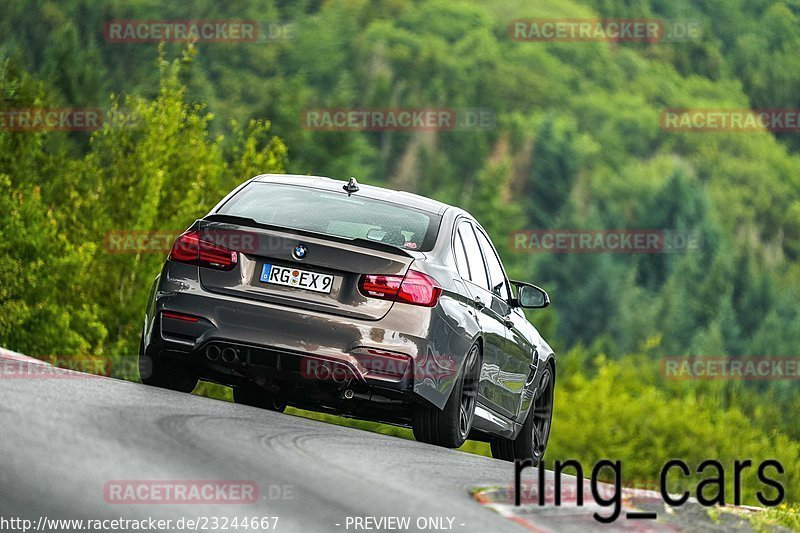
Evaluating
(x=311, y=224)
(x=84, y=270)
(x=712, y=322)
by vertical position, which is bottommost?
(x=712, y=322)

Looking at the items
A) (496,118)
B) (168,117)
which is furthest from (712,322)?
(168,117)

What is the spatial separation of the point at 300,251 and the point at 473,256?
1.76 meters

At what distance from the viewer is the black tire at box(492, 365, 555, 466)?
1216cm

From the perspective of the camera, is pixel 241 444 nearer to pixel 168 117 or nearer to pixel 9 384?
pixel 9 384

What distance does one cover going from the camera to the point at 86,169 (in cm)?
3803

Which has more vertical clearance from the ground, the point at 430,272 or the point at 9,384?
the point at 430,272

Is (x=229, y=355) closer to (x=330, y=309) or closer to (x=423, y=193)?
(x=330, y=309)

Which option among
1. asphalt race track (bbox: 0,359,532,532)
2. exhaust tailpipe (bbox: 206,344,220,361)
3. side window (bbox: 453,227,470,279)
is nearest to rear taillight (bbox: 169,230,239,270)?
exhaust tailpipe (bbox: 206,344,220,361)

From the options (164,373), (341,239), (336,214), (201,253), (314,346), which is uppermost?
(336,214)

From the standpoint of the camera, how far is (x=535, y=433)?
12.5 m

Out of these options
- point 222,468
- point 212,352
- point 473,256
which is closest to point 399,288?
point 212,352

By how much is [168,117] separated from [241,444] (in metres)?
31.4

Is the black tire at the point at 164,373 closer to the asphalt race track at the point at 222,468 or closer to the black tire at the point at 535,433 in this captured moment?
the asphalt race track at the point at 222,468

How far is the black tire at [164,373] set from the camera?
10.2m
